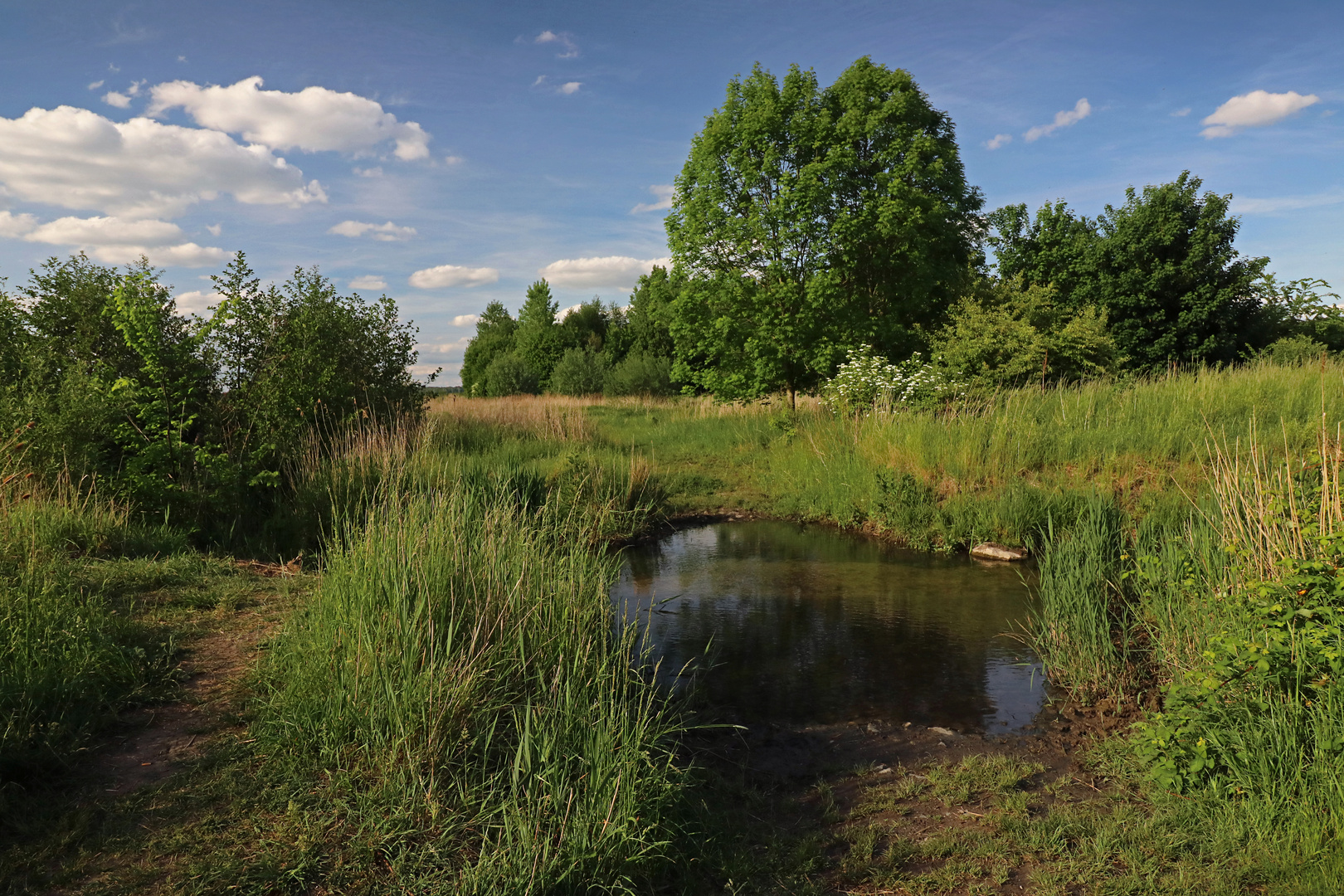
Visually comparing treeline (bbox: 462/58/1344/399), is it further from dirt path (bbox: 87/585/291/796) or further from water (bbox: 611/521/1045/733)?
dirt path (bbox: 87/585/291/796)

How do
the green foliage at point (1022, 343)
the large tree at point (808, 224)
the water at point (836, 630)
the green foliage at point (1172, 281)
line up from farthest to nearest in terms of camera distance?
the green foliage at point (1172, 281) < the large tree at point (808, 224) < the green foliage at point (1022, 343) < the water at point (836, 630)

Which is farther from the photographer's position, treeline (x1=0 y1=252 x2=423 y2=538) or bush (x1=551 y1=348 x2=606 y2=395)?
bush (x1=551 y1=348 x2=606 y2=395)

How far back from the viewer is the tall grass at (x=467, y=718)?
3.22m

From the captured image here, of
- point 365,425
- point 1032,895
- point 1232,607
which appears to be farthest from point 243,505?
point 1232,607

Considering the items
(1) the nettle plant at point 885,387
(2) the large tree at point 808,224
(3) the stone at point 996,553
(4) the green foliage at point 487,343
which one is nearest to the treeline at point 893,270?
(2) the large tree at point 808,224

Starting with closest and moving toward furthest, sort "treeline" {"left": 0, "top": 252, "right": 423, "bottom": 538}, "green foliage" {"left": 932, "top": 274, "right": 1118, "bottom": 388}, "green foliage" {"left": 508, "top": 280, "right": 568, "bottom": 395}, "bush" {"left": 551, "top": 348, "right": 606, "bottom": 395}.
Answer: "treeline" {"left": 0, "top": 252, "right": 423, "bottom": 538} < "green foliage" {"left": 932, "top": 274, "right": 1118, "bottom": 388} < "bush" {"left": 551, "top": 348, "right": 606, "bottom": 395} < "green foliage" {"left": 508, "top": 280, "right": 568, "bottom": 395}

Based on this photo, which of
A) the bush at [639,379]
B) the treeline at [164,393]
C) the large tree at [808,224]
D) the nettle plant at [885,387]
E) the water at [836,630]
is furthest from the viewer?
the bush at [639,379]

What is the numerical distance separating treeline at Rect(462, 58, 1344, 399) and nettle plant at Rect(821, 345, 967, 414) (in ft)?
5.81

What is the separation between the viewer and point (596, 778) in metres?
3.37

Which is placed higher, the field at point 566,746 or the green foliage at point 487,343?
the green foliage at point 487,343

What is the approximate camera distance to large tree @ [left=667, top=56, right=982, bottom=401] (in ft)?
68.3

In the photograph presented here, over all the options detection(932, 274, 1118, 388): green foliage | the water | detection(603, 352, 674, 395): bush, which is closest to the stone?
the water

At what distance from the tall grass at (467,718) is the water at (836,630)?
57cm

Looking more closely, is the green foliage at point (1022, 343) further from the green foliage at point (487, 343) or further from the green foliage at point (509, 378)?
→ the green foliage at point (487, 343)
